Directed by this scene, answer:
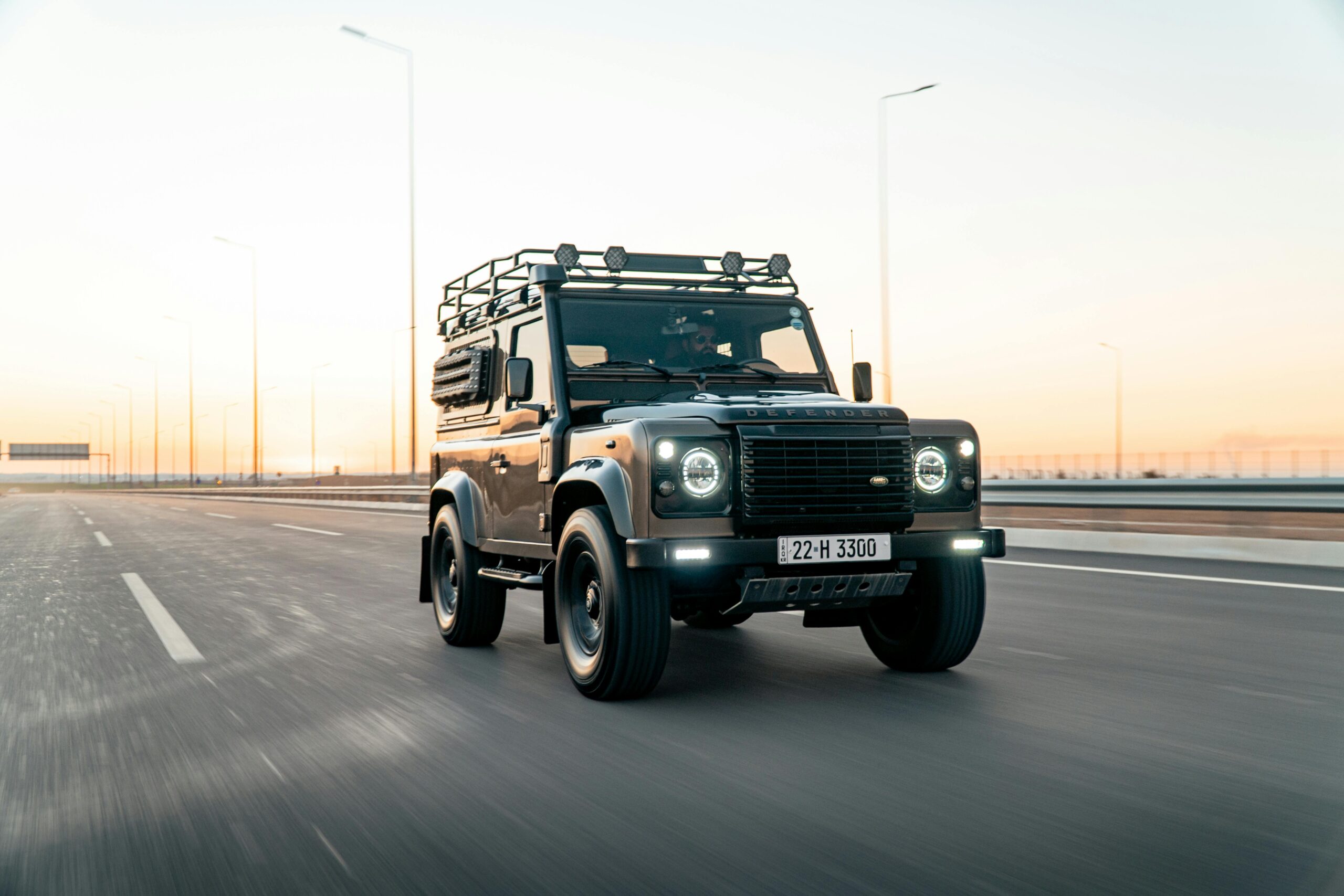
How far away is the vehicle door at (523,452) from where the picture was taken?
6.52 meters

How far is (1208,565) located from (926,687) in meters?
7.08

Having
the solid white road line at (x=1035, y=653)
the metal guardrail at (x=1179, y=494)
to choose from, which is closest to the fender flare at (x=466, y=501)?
the solid white road line at (x=1035, y=653)

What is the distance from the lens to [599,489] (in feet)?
18.3

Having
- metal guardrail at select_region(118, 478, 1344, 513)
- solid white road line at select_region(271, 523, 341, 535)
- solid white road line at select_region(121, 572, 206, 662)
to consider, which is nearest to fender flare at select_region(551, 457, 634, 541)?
solid white road line at select_region(121, 572, 206, 662)

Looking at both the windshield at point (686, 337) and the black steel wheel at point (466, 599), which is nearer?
the windshield at point (686, 337)

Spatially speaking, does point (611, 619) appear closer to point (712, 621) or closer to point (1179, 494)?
point (712, 621)

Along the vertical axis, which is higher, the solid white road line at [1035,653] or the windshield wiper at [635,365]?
the windshield wiper at [635,365]

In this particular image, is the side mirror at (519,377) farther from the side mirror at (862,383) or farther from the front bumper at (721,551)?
the side mirror at (862,383)

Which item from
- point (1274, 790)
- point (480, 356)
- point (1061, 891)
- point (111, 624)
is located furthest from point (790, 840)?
point (111, 624)

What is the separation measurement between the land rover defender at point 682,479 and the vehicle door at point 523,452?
0.05ft

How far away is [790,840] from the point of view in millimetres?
3482

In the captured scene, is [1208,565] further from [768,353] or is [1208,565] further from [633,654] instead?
[633,654]

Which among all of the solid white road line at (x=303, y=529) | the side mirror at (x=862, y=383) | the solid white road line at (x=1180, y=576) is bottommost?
the solid white road line at (x=303, y=529)

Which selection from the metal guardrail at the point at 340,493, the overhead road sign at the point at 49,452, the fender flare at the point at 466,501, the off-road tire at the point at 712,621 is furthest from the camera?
the overhead road sign at the point at 49,452
